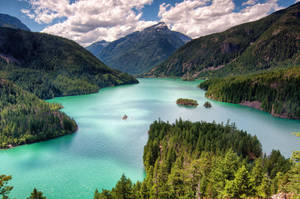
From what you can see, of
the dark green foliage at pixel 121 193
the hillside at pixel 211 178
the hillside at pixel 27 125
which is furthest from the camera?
the hillside at pixel 27 125

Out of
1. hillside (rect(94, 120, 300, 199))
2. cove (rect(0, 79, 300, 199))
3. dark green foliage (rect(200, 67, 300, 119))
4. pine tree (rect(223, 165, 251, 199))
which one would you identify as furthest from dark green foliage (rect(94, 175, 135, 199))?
dark green foliage (rect(200, 67, 300, 119))

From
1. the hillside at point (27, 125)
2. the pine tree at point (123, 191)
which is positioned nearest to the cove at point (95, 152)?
the hillside at point (27, 125)

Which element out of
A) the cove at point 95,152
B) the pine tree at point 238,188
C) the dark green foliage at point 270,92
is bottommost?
the cove at point 95,152

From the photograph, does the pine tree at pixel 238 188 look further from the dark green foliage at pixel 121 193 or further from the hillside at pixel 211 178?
the dark green foliage at pixel 121 193

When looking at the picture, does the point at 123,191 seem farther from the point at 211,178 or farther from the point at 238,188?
the point at 238,188

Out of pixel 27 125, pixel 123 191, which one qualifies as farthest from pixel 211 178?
pixel 27 125

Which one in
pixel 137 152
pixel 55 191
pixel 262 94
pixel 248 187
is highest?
pixel 262 94

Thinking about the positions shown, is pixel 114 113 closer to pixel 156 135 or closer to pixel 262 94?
pixel 156 135

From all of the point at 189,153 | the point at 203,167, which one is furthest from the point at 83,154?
the point at 203,167

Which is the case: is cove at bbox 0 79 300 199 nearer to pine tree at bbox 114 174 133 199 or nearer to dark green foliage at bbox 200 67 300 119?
dark green foliage at bbox 200 67 300 119
